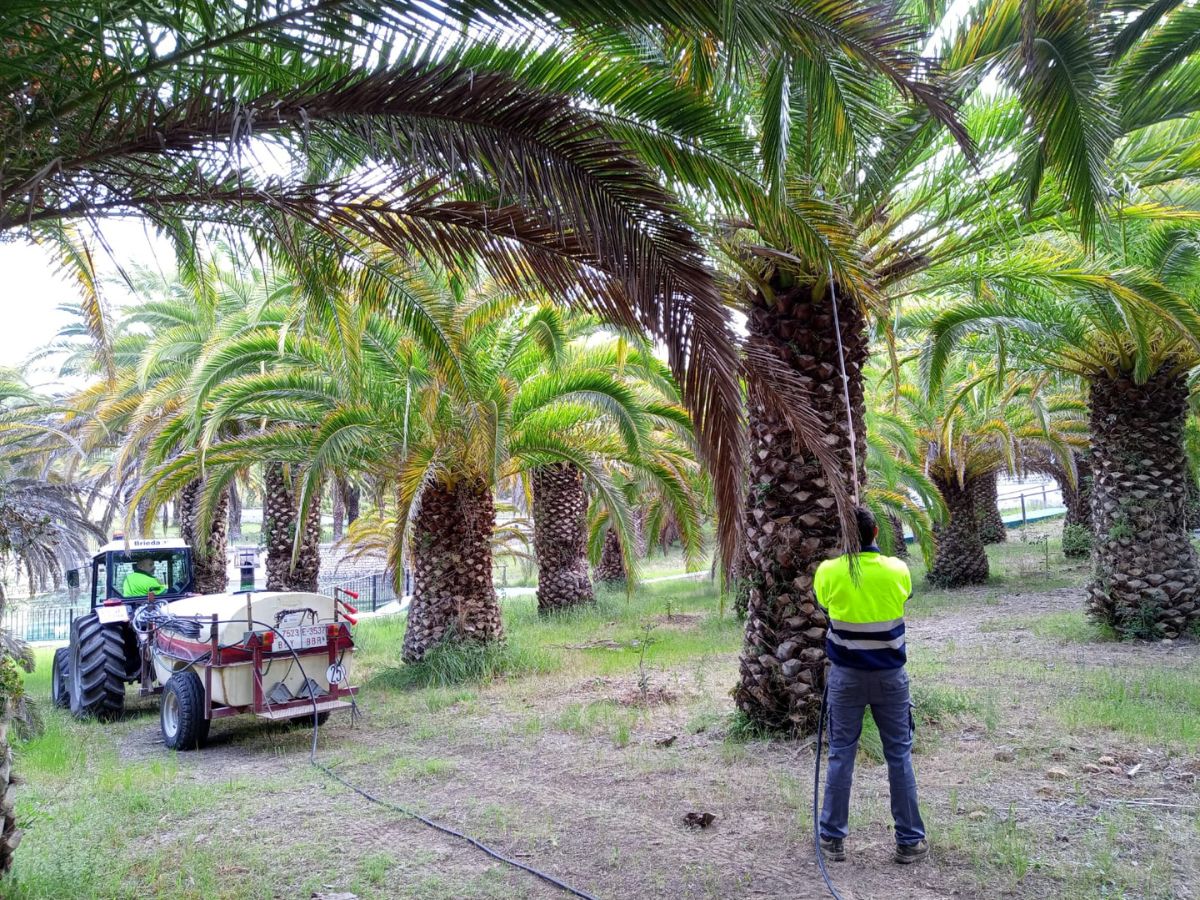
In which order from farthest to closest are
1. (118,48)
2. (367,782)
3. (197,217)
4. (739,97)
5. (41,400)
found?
(41,400)
(367,782)
(739,97)
(197,217)
(118,48)

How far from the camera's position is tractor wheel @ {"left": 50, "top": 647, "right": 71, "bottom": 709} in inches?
452

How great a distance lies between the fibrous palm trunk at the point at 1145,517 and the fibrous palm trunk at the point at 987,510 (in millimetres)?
7680

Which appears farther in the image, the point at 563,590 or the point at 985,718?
the point at 563,590

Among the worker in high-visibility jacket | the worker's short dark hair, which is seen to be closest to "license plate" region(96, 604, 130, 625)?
the worker in high-visibility jacket

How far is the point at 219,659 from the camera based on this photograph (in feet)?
27.2

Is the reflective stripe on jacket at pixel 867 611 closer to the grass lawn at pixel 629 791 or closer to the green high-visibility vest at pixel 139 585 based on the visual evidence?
the grass lawn at pixel 629 791

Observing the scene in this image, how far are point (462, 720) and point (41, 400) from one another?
38.6 ft

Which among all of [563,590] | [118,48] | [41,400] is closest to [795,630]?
[118,48]

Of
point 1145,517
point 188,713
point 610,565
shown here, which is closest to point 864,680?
point 188,713

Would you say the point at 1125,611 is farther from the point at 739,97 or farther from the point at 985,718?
the point at 739,97

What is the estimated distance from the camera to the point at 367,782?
700cm

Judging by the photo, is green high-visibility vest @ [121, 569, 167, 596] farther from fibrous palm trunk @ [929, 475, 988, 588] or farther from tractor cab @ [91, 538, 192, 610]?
fibrous palm trunk @ [929, 475, 988, 588]

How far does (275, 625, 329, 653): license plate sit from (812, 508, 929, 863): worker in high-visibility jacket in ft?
18.4

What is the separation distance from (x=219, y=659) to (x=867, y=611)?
6.16 meters
